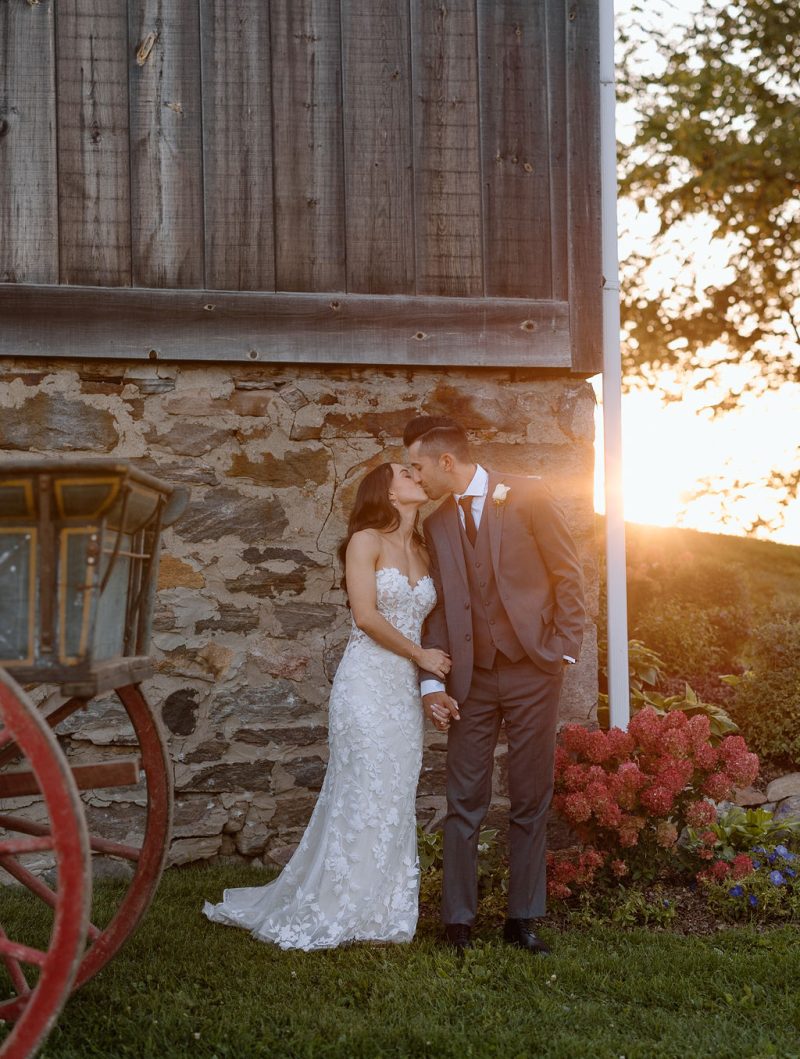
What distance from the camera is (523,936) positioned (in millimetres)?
3914

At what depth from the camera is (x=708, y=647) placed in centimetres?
709

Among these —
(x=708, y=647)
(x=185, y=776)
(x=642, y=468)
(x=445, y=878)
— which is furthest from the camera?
(x=642, y=468)

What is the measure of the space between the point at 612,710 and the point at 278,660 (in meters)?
1.62

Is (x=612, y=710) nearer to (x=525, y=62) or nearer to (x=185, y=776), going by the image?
(x=185, y=776)

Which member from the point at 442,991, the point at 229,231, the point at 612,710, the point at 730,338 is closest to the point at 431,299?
the point at 229,231

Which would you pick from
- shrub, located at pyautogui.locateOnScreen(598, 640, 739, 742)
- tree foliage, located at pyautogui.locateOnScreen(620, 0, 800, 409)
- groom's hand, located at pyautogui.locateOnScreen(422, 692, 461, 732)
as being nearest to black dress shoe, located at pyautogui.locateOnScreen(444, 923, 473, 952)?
Result: groom's hand, located at pyautogui.locateOnScreen(422, 692, 461, 732)

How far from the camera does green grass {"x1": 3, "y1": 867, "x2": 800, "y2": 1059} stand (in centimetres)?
306

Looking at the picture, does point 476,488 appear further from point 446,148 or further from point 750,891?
point 750,891

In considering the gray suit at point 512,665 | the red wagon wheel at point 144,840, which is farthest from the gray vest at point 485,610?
the red wagon wheel at point 144,840

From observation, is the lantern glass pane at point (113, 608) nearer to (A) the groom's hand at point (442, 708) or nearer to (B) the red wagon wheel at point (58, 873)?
(B) the red wagon wheel at point (58, 873)

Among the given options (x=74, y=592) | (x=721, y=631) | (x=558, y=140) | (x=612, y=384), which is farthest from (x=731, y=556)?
(x=74, y=592)

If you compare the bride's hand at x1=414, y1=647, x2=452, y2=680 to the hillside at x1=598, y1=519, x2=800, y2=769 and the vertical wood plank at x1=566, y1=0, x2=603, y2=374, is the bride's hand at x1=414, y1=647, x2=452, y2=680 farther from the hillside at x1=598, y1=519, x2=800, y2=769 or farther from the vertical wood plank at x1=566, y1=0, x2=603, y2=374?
the hillside at x1=598, y1=519, x2=800, y2=769

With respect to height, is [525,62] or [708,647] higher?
[525,62]

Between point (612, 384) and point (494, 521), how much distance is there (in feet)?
4.96
